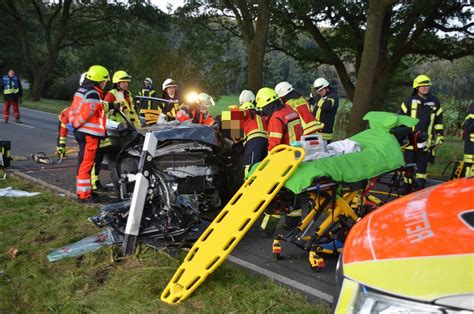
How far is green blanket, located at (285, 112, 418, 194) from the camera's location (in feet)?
13.4

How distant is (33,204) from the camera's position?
6.67 metres

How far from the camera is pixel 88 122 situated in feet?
22.4

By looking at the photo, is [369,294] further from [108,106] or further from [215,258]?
[108,106]

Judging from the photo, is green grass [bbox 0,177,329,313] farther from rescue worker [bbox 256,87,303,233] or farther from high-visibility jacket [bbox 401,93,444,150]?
high-visibility jacket [bbox 401,93,444,150]

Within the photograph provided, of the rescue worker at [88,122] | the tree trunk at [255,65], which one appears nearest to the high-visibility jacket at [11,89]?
the tree trunk at [255,65]

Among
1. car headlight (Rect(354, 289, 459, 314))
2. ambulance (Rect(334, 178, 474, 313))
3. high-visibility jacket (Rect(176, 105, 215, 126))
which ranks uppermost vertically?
high-visibility jacket (Rect(176, 105, 215, 126))

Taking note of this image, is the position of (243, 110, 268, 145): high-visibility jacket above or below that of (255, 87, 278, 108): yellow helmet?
below

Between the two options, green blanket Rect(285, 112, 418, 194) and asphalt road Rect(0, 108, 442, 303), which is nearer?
green blanket Rect(285, 112, 418, 194)

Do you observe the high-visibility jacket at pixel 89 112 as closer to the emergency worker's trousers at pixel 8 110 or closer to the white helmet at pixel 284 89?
the white helmet at pixel 284 89

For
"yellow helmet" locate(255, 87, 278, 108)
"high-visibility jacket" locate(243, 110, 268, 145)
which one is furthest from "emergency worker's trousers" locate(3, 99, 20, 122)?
"yellow helmet" locate(255, 87, 278, 108)

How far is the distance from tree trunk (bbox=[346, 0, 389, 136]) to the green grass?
8482mm

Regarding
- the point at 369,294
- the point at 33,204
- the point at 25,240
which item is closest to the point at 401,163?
the point at 369,294

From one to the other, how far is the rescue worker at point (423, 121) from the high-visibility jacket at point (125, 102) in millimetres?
4630

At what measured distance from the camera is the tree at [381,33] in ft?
56.6
